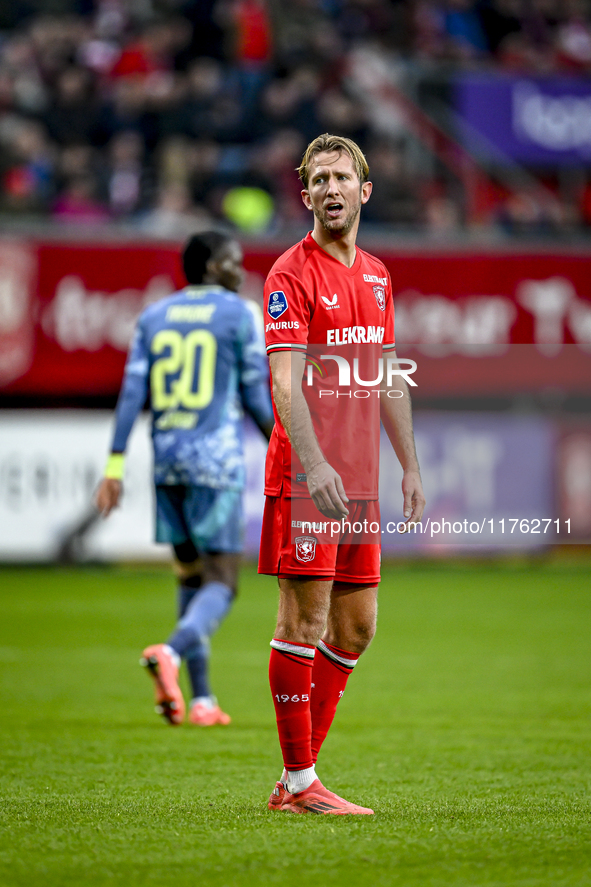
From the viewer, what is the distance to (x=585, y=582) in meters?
11.9

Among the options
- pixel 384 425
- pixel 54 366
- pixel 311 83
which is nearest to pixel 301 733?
pixel 384 425

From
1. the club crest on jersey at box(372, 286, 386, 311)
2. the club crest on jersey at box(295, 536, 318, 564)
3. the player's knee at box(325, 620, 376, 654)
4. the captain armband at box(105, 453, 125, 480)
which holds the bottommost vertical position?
the player's knee at box(325, 620, 376, 654)

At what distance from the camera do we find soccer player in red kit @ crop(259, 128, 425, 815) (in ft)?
11.2

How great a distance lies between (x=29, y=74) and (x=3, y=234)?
2760 mm

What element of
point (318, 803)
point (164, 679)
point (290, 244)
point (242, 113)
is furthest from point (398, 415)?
point (242, 113)

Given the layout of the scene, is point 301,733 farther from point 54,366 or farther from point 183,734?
point 54,366

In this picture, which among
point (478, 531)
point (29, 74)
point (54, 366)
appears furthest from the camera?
point (29, 74)

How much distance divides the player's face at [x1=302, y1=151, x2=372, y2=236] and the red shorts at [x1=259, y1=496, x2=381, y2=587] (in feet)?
2.57

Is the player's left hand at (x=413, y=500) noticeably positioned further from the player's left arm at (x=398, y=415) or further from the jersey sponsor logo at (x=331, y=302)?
the jersey sponsor logo at (x=331, y=302)

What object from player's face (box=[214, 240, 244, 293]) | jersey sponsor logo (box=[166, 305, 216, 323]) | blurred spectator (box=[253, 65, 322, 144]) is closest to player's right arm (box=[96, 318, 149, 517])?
jersey sponsor logo (box=[166, 305, 216, 323])

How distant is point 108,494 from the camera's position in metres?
5.27

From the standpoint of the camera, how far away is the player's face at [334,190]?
11.5ft

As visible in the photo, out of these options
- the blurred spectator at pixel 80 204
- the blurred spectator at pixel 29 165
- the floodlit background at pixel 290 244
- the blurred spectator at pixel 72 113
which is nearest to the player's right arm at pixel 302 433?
the floodlit background at pixel 290 244

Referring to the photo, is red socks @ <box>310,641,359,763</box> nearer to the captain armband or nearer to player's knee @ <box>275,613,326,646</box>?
player's knee @ <box>275,613,326,646</box>
